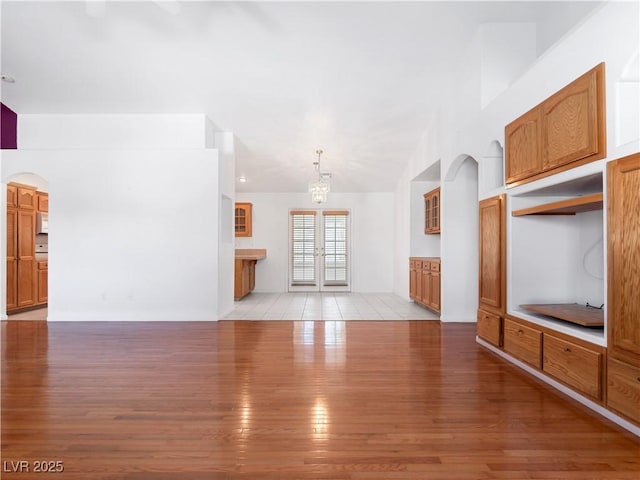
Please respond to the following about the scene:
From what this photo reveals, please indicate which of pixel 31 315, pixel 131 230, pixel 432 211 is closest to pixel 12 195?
pixel 31 315

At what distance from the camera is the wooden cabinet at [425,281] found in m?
6.05

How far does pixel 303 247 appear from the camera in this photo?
9.66m

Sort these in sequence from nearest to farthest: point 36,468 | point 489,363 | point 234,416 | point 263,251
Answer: point 36,468, point 234,416, point 489,363, point 263,251

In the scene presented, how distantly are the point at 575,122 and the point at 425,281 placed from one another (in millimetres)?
4159

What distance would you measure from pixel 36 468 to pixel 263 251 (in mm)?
7667

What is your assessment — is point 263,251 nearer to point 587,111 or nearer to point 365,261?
point 365,261

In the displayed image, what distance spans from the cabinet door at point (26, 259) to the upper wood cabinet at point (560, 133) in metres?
7.40

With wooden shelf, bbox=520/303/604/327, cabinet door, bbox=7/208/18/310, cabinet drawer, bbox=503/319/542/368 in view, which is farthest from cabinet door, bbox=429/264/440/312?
cabinet door, bbox=7/208/18/310

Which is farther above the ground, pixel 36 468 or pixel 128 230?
pixel 128 230

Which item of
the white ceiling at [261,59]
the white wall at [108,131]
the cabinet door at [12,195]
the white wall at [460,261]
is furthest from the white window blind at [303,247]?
the cabinet door at [12,195]

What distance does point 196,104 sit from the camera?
5699mm

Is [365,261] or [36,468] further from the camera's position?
[365,261]

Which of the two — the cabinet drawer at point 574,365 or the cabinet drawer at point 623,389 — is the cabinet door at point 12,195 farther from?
the cabinet drawer at point 623,389

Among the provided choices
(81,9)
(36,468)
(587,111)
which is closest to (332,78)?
(81,9)
